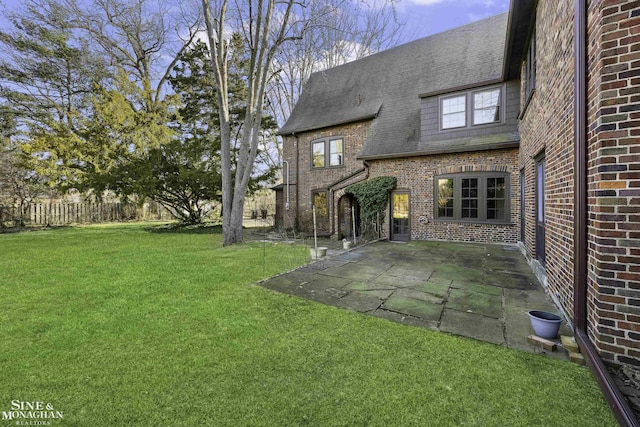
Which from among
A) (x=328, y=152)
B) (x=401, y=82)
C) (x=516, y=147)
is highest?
(x=401, y=82)

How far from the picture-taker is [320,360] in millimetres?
2549

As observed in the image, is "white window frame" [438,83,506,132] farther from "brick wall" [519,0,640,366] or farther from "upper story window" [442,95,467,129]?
"brick wall" [519,0,640,366]

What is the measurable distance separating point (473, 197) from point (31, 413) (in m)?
9.72

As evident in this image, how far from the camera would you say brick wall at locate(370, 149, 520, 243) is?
831 cm

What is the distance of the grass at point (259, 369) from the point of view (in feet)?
6.27

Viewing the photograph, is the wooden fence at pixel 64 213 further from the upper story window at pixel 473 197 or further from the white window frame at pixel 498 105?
the white window frame at pixel 498 105

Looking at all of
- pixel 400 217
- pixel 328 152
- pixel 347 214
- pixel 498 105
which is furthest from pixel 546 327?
pixel 328 152

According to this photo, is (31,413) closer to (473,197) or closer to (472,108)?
(473,197)

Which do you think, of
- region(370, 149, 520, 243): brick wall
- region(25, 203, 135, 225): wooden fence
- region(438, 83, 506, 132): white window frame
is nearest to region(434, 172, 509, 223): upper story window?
region(370, 149, 520, 243): brick wall

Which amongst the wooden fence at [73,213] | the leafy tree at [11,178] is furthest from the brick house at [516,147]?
the wooden fence at [73,213]

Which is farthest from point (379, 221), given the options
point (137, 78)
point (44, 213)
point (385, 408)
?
point (44, 213)

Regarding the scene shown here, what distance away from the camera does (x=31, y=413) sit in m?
1.95

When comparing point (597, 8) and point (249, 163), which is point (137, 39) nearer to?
point (249, 163)

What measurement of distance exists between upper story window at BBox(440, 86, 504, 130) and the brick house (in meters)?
0.03
